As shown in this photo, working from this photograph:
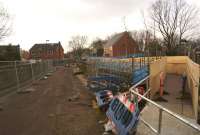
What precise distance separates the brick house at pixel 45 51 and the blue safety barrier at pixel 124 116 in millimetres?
96121

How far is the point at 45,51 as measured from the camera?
102 metres

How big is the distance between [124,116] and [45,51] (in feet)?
325

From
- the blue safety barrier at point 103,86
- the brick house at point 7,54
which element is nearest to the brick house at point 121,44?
the brick house at point 7,54

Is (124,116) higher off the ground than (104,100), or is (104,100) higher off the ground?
(124,116)

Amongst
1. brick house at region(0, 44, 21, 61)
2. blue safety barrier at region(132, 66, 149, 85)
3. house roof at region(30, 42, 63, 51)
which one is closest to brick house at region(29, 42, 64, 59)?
house roof at region(30, 42, 63, 51)

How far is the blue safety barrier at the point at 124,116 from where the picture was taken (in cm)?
564

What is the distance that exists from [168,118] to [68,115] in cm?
472

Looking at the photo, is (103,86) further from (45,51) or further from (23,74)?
(45,51)

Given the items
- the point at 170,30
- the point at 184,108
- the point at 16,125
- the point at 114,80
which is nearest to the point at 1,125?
the point at 16,125

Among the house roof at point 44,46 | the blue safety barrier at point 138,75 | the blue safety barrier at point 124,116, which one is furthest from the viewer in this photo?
the house roof at point 44,46

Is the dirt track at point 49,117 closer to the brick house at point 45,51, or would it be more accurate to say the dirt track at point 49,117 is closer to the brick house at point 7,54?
the brick house at point 7,54

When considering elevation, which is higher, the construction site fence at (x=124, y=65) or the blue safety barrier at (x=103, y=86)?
the construction site fence at (x=124, y=65)

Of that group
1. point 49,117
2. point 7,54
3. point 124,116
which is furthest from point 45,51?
point 124,116

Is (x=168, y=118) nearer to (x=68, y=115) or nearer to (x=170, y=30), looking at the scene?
(x=68, y=115)
